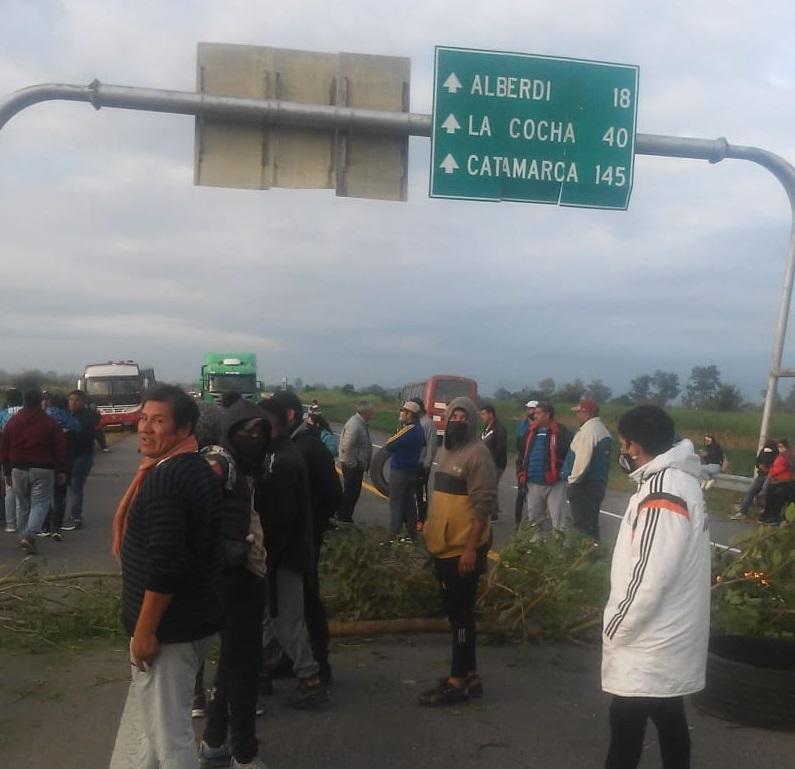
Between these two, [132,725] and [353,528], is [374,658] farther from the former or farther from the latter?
[132,725]

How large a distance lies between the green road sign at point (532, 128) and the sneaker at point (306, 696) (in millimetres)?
5350

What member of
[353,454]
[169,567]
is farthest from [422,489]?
[169,567]

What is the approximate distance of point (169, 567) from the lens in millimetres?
3945

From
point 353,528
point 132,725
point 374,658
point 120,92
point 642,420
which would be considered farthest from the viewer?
point 120,92

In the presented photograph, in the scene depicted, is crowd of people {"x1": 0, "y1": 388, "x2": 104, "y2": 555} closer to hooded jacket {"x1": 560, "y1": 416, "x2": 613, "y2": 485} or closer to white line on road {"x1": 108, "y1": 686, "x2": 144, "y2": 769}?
hooded jacket {"x1": 560, "y1": 416, "x2": 613, "y2": 485}

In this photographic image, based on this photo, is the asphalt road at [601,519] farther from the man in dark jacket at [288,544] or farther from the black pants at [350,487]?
the man in dark jacket at [288,544]

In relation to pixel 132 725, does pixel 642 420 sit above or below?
above

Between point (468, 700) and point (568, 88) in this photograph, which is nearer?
point (468, 700)

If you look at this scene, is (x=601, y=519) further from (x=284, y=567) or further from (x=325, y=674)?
(x=284, y=567)

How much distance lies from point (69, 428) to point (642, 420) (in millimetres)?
11033

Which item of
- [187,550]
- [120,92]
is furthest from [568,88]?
[187,550]

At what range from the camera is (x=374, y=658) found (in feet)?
24.3

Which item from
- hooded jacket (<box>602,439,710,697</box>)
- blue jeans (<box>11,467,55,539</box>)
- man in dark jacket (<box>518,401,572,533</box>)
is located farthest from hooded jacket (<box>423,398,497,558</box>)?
blue jeans (<box>11,467,55,539</box>)

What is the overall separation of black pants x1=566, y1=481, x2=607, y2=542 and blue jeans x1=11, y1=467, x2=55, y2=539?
591 cm
